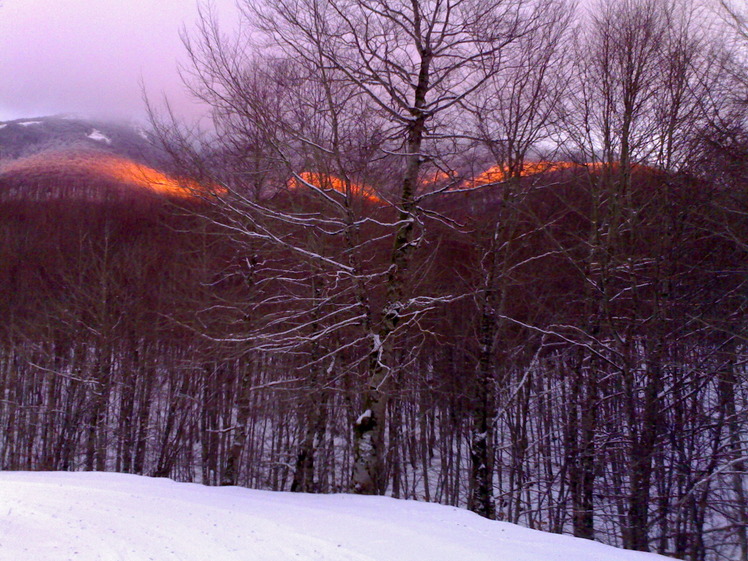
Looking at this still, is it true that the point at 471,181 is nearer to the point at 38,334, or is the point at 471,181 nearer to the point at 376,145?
the point at 376,145

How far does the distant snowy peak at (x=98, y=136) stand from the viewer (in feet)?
132

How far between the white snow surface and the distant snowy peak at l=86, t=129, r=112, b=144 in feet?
127

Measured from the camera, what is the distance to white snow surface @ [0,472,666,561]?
4.34 meters

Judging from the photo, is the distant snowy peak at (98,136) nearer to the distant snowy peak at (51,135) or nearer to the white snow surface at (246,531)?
the distant snowy peak at (51,135)

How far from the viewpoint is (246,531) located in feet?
16.6

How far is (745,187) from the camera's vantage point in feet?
28.3

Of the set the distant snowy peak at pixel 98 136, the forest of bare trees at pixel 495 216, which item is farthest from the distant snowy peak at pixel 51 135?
the forest of bare trees at pixel 495 216

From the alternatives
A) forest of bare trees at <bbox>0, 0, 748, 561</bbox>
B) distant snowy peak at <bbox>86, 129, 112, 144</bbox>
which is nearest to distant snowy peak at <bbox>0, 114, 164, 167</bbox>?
distant snowy peak at <bbox>86, 129, 112, 144</bbox>

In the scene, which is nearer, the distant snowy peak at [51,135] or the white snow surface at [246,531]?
the white snow surface at [246,531]

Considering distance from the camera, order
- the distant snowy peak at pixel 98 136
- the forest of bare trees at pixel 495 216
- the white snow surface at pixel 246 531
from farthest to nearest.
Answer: the distant snowy peak at pixel 98 136
the forest of bare trees at pixel 495 216
the white snow surface at pixel 246 531

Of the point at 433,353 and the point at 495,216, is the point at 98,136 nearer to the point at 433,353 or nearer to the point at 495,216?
the point at 433,353

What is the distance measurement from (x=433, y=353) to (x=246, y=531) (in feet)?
52.7

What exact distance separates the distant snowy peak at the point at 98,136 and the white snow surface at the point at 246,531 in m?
38.7

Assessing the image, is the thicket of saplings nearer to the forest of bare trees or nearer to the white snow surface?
the forest of bare trees
